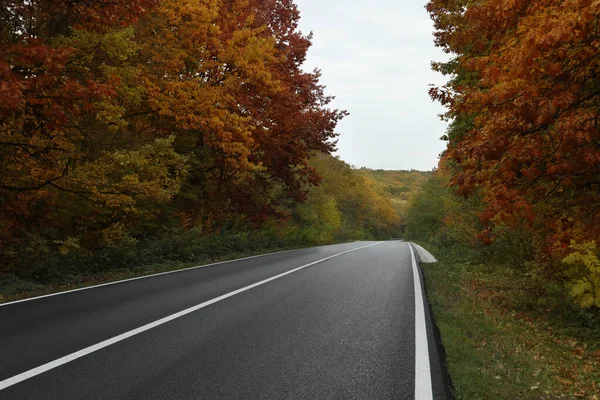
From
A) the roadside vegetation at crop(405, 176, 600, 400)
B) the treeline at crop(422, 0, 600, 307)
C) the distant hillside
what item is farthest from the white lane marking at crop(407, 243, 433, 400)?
the distant hillside

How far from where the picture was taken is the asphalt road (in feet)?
12.0

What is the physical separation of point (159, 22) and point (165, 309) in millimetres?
10419

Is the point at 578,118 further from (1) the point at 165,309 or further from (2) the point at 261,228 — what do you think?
(2) the point at 261,228

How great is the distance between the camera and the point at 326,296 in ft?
26.1

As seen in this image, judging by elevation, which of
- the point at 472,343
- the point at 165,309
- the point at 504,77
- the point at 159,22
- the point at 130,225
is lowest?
the point at 472,343

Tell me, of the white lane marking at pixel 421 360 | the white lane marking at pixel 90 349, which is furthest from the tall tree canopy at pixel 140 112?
the white lane marking at pixel 421 360

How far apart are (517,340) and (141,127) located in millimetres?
12552

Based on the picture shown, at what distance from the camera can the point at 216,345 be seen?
4.82 meters

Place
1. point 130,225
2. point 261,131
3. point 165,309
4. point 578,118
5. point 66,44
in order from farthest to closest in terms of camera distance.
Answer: point 261,131 < point 130,225 < point 66,44 < point 165,309 < point 578,118

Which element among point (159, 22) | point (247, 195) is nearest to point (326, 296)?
point (159, 22)

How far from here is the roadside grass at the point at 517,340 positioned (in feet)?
13.5

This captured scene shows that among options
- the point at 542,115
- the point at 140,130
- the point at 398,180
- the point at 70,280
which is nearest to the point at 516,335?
the point at 542,115

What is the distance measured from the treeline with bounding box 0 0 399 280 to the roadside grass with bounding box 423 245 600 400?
Result: 6431mm

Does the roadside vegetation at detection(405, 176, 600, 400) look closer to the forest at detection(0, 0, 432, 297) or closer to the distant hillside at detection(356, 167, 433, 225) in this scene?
the forest at detection(0, 0, 432, 297)
